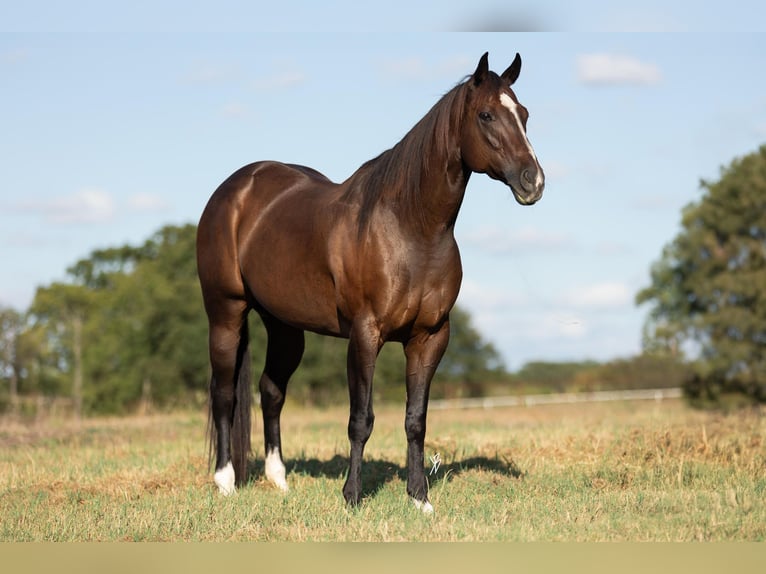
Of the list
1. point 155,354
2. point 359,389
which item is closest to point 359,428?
point 359,389

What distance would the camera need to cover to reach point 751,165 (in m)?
40.7

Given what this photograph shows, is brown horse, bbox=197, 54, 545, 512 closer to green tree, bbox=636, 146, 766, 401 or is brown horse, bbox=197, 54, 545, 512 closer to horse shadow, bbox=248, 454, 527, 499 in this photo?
horse shadow, bbox=248, 454, 527, 499

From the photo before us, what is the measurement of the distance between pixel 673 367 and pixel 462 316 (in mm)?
16197

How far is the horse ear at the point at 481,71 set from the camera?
624 centimetres

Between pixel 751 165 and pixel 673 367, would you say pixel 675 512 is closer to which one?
pixel 751 165

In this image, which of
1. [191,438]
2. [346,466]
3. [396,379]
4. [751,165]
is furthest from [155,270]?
[346,466]

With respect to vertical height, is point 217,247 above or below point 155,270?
below

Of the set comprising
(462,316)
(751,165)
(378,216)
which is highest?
(751,165)

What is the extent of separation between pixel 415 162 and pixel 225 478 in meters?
3.24

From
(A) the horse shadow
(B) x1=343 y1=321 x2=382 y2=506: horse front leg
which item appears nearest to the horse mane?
(B) x1=343 y1=321 x2=382 y2=506: horse front leg

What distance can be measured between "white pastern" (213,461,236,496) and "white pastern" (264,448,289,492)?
0.33 m

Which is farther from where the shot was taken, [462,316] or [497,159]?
[462,316]

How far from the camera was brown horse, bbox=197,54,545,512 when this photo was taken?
20.6 ft

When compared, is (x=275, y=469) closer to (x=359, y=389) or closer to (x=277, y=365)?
(x=277, y=365)
